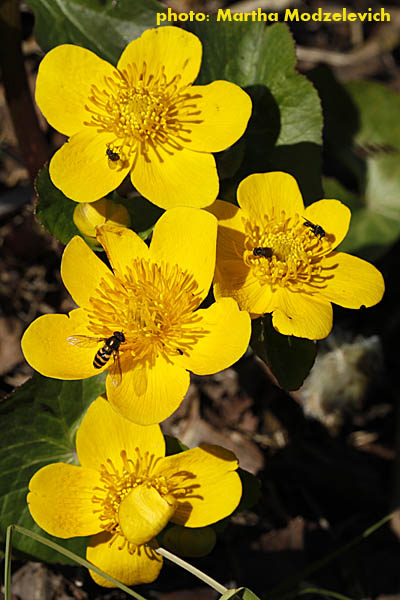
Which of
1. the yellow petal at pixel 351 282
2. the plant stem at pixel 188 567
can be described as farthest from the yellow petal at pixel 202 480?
the yellow petal at pixel 351 282

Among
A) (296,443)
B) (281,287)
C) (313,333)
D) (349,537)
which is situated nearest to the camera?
(313,333)

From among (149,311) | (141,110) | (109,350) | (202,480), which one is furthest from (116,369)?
(141,110)

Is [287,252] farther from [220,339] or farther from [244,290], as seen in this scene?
[220,339]

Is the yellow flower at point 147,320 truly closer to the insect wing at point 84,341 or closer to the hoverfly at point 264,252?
the insect wing at point 84,341

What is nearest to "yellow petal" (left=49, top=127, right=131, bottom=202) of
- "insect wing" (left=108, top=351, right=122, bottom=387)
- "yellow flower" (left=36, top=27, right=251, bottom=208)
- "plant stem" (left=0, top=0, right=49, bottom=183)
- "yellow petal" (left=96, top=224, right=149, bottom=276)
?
"yellow flower" (left=36, top=27, right=251, bottom=208)

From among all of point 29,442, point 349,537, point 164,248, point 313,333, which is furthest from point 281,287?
point 349,537

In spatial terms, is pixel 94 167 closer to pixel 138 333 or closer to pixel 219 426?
pixel 138 333

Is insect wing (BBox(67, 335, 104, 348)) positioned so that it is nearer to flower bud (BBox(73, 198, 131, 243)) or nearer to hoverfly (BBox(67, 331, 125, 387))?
hoverfly (BBox(67, 331, 125, 387))
